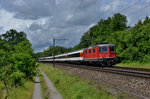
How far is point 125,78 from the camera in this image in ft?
42.8

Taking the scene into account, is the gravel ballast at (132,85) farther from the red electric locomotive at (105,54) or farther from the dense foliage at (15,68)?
the dense foliage at (15,68)

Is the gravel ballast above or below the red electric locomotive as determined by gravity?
below

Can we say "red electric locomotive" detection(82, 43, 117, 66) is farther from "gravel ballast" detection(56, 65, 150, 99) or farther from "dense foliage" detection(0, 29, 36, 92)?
"dense foliage" detection(0, 29, 36, 92)

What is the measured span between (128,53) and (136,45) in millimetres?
2058

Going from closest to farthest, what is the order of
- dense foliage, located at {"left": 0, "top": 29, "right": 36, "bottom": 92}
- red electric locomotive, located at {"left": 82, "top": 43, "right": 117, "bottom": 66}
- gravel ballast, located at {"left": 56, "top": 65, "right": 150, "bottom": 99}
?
gravel ballast, located at {"left": 56, "top": 65, "right": 150, "bottom": 99}, dense foliage, located at {"left": 0, "top": 29, "right": 36, "bottom": 92}, red electric locomotive, located at {"left": 82, "top": 43, "right": 117, "bottom": 66}

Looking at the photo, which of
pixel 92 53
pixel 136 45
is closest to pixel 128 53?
pixel 136 45

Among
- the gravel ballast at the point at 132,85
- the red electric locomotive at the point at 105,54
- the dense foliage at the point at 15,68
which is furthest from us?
the red electric locomotive at the point at 105,54

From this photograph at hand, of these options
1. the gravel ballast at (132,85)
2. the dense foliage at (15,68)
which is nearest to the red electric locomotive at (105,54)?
the gravel ballast at (132,85)

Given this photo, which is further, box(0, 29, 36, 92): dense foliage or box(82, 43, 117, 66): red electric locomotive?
box(82, 43, 117, 66): red electric locomotive

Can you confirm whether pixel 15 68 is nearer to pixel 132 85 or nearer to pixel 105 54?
pixel 105 54

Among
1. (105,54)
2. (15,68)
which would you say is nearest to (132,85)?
(105,54)

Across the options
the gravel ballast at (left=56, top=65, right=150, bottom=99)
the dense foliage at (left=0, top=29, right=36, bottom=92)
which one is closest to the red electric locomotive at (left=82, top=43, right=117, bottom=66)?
the gravel ballast at (left=56, top=65, right=150, bottom=99)

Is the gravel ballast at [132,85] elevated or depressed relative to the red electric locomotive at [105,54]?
depressed

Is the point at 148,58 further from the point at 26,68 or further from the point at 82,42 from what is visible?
the point at 82,42
